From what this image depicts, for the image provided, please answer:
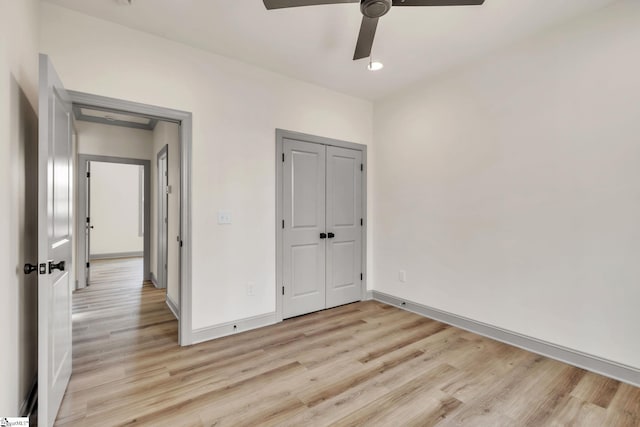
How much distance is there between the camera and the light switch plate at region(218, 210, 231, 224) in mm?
3037

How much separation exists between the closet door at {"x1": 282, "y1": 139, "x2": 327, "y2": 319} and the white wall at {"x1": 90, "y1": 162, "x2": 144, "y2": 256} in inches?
243

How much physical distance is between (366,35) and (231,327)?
9.40 ft

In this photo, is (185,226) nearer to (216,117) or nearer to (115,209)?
(216,117)

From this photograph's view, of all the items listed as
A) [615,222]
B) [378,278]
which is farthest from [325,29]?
A: [378,278]

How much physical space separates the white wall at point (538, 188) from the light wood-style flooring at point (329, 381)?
46cm

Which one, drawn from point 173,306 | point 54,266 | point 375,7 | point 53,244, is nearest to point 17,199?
point 53,244

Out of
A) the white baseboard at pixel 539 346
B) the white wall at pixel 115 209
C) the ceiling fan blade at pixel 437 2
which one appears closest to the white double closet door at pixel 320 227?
the white baseboard at pixel 539 346

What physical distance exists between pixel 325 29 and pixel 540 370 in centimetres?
328

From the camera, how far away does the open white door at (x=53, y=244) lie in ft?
5.02

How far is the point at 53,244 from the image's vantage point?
5.67 ft

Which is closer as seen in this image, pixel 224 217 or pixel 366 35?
pixel 366 35

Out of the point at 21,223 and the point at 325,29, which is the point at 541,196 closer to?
the point at 325,29

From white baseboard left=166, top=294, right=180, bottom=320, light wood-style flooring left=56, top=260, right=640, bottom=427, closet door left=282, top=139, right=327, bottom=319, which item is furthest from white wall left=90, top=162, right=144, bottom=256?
closet door left=282, top=139, right=327, bottom=319

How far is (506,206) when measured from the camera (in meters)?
2.89
